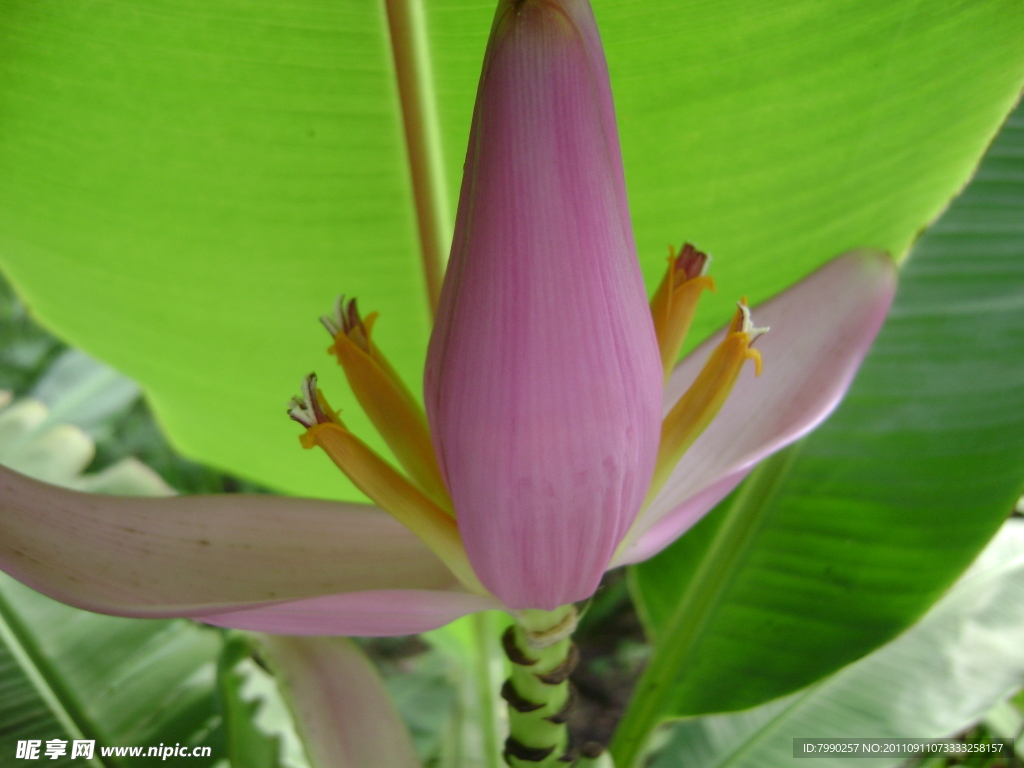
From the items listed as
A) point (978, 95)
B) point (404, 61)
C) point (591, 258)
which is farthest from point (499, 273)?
point (978, 95)

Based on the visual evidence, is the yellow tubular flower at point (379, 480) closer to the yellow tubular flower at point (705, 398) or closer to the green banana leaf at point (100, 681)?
the yellow tubular flower at point (705, 398)

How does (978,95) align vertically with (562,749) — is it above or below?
above

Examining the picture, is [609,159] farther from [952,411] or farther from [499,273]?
[952,411]

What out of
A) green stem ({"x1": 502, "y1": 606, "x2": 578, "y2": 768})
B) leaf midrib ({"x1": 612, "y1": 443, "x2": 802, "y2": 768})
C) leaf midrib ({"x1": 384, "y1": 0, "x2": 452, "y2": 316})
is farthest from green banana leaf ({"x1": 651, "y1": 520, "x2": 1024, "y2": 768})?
leaf midrib ({"x1": 384, "y1": 0, "x2": 452, "y2": 316})

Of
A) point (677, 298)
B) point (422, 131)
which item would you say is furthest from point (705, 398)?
point (422, 131)

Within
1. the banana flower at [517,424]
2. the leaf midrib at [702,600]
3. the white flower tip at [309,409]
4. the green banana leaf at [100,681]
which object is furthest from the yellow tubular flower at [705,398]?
the green banana leaf at [100,681]

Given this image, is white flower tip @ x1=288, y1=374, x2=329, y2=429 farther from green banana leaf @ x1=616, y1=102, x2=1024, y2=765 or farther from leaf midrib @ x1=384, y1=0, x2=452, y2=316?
green banana leaf @ x1=616, y1=102, x2=1024, y2=765
